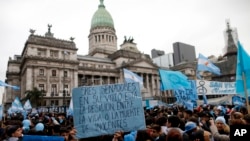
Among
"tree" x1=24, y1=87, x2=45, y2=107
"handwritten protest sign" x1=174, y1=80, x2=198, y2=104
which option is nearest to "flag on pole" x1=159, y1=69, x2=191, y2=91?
"handwritten protest sign" x1=174, y1=80, x2=198, y2=104

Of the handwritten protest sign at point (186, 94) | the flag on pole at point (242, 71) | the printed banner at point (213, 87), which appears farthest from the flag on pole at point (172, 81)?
the flag on pole at point (242, 71)

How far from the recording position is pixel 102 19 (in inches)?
2901

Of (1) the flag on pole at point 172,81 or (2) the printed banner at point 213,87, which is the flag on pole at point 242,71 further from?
(2) the printed banner at point 213,87

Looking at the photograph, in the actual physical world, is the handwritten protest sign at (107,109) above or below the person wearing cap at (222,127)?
above

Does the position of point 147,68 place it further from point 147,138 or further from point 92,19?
point 147,138

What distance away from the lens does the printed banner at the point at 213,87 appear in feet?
43.8

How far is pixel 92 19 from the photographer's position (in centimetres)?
7569

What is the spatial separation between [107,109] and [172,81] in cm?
791

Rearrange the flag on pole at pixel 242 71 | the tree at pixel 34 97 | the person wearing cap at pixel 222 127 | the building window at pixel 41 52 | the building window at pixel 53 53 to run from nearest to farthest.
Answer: the person wearing cap at pixel 222 127, the flag on pole at pixel 242 71, the tree at pixel 34 97, the building window at pixel 41 52, the building window at pixel 53 53

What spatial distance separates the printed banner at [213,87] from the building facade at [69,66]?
76.8 ft

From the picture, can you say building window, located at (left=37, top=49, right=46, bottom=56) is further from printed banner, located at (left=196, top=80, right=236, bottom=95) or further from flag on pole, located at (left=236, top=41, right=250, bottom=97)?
flag on pole, located at (left=236, top=41, right=250, bottom=97)

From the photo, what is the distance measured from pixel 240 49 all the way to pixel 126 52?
52.7 m

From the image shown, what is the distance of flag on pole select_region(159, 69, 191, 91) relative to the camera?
12.2m

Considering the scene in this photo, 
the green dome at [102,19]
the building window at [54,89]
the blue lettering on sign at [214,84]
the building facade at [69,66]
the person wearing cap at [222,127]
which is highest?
the green dome at [102,19]
